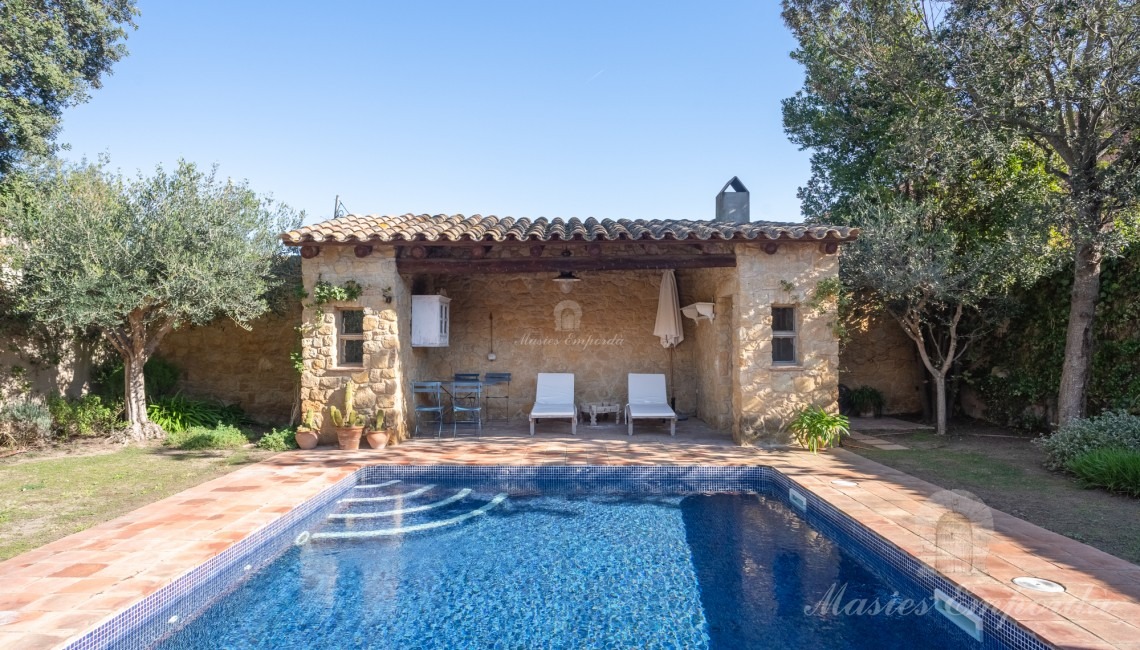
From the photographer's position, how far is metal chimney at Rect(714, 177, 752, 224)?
10.7m

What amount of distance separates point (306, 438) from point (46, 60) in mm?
7376

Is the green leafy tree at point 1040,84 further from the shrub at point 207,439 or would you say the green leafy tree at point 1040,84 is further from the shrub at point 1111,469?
the shrub at point 207,439

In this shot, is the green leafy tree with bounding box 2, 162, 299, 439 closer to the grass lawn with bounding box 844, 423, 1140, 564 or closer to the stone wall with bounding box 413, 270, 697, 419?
the stone wall with bounding box 413, 270, 697, 419

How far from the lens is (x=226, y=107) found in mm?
9625

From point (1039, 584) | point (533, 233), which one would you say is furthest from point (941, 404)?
point (533, 233)

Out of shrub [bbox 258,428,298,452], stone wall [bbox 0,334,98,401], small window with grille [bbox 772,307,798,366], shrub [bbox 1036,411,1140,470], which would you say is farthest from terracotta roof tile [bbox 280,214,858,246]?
stone wall [bbox 0,334,98,401]

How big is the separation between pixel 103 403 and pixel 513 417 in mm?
6457

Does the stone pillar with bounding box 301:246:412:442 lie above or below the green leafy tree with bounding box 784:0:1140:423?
below

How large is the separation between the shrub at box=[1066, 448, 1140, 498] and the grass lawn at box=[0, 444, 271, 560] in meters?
9.01

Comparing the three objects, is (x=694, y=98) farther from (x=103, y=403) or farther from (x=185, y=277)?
(x=103, y=403)

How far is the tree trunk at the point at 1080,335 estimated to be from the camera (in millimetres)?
7211

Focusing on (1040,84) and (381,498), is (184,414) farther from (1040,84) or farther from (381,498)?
(1040,84)

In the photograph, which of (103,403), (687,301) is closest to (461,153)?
(687,301)

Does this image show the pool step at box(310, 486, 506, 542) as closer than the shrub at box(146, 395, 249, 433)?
Yes
